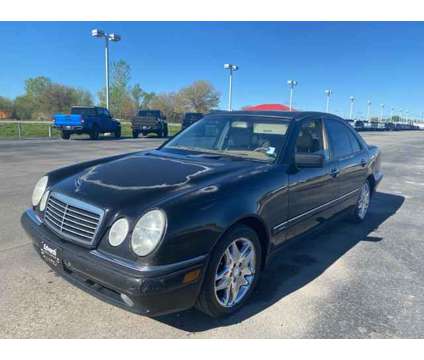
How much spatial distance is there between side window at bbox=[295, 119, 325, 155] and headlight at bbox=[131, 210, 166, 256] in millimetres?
1859

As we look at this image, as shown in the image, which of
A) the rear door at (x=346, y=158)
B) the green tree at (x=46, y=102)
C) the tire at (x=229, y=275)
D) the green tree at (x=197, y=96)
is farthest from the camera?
the green tree at (x=197, y=96)

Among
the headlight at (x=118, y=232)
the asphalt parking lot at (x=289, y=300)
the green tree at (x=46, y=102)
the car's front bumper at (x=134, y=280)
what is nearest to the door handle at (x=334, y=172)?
the asphalt parking lot at (x=289, y=300)

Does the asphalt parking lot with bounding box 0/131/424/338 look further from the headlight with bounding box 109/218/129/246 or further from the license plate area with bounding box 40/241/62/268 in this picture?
the headlight with bounding box 109/218/129/246

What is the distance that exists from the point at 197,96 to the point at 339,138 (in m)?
73.5

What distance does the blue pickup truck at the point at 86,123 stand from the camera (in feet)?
65.0

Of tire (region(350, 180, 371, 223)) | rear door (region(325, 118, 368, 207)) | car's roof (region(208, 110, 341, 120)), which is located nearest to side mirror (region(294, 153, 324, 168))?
car's roof (region(208, 110, 341, 120))

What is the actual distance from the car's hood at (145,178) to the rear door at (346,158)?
1518mm

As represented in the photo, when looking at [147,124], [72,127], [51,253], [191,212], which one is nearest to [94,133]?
[72,127]

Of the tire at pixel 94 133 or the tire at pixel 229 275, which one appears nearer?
the tire at pixel 229 275

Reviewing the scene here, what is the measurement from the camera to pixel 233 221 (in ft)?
8.44

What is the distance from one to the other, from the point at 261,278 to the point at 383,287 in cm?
117

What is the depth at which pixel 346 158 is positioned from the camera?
4.56m

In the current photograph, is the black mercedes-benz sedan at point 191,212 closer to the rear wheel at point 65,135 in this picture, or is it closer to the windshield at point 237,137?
the windshield at point 237,137

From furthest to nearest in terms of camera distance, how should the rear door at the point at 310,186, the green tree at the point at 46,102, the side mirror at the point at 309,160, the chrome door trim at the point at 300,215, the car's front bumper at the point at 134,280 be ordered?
the green tree at the point at 46,102, the rear door at the point at 310,186, the side mirror at the point at 309,160, the chrome door trim at the point at 300,215, the car's front bumper at the point at 134,280
